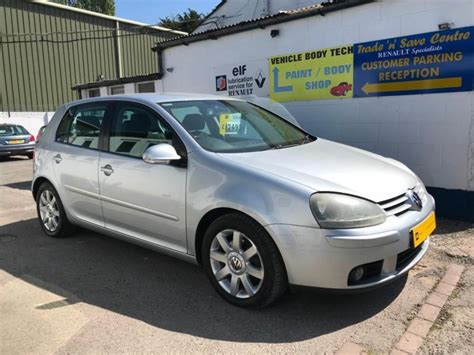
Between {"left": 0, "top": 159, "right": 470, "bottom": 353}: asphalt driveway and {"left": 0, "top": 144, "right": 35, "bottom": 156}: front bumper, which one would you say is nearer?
{"left": 0, "top": 159, "right": 470, "bottom": 353}: asphalt driveway

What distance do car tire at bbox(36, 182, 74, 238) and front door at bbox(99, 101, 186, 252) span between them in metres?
0.94

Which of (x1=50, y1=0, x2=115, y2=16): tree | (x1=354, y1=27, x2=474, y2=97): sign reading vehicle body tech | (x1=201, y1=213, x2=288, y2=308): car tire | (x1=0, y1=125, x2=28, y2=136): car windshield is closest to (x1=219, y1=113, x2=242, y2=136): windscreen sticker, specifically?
(x1=201, y1=213, x2=288, y2=308): car tire

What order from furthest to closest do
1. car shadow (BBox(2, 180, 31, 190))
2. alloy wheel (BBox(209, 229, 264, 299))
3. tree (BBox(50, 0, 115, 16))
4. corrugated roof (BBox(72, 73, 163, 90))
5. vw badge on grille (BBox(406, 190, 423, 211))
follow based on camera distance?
tree (BBox(50, 0, 115, 16)) → corrugated roof (BBox(72, 73, 163, 90)) → car shadow (BBox(2, 180, 31, 190)) → vw badge on grille (BBox(406, 190, 423, 211)) → alloy wheel (BBox(209, 229, 264, 299))

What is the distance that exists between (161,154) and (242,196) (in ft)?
2.51

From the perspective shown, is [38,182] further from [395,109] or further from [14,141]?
[14,141]

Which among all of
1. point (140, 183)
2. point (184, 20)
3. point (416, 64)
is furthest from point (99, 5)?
point (140, 183)

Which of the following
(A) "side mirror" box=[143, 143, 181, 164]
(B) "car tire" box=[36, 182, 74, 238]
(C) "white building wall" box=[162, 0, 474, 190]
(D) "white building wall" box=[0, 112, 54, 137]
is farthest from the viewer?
(D) "white building wall" box=[0, 112, 54, 137]

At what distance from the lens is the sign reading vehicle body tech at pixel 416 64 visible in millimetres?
5422

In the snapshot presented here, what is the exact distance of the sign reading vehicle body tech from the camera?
542 cm

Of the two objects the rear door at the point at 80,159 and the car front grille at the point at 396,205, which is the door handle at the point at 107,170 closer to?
the rear door at the point at 80,159

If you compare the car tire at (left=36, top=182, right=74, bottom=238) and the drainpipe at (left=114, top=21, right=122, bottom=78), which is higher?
the drainpipe at (left=114, top=21, right=122, bottom=78)

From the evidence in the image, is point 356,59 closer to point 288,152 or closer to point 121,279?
point 288,152

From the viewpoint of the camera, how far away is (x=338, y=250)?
291cm

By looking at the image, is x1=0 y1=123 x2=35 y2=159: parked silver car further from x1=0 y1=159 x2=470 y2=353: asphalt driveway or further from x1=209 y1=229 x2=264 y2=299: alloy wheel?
x1=209 y1=229 x2=264 y2=299: alloy wheel
